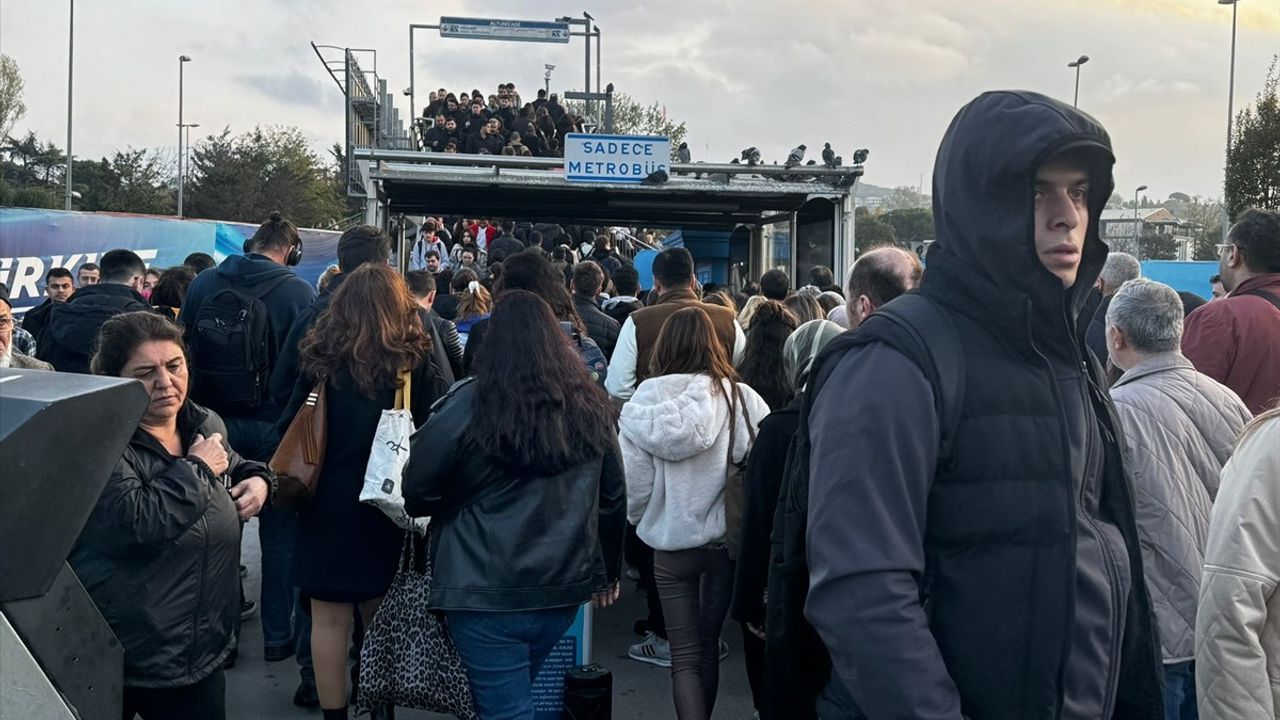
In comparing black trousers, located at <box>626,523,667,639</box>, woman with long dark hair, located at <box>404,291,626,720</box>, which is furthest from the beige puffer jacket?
black trousers, located at <box>626,523,667,639</box>

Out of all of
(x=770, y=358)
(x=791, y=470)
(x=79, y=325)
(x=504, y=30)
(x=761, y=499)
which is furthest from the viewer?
(x=504, y=30)

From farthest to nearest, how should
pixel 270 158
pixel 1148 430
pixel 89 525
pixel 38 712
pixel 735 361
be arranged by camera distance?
pixel 270 158
pixel 735 361
pixel 1148 430
pixel 89 525
pixel 38 712

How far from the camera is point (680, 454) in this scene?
4500mm

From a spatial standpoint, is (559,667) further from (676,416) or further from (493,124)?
(493,124)

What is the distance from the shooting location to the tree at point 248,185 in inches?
2003

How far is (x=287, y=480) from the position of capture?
418 centimetres

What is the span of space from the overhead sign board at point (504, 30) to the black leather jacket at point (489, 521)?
1720 cm

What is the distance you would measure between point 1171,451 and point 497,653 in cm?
227

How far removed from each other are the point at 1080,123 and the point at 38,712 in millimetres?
1957

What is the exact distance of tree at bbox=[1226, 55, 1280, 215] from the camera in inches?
1056

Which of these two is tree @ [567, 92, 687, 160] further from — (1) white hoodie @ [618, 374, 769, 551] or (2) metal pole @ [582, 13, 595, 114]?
(1) white hoodie @ [618, 374, 769, 551]

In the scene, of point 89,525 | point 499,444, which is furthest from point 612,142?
point 89,525

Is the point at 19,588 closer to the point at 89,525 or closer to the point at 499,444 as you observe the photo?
the point at 89,525

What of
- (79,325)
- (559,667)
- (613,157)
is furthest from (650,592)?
(613,157)
